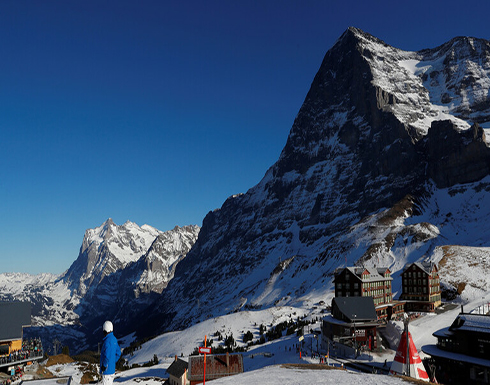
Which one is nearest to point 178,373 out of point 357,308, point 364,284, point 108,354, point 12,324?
point 12,324

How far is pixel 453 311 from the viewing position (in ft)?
265

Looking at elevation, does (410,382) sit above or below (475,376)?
above

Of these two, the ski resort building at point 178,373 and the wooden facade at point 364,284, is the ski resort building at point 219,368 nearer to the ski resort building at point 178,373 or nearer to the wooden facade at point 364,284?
the ski resort building at point 178,373

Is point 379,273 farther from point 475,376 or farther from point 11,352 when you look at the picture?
point 11,352

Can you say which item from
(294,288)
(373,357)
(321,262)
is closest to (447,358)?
(373,357)

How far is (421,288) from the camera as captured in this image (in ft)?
294

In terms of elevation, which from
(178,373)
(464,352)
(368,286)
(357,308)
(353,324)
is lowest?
(178,373)

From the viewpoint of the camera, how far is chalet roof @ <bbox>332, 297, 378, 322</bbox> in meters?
64.4

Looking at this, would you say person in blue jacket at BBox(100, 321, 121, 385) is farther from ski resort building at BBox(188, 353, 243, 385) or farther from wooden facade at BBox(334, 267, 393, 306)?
wooden facade at BBox(334, 267, 393, 306)

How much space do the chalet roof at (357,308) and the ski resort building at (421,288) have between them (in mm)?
26759

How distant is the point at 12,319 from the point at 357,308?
53.3 m

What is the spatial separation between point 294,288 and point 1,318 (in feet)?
428

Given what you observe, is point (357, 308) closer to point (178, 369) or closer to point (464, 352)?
point (464, 352)

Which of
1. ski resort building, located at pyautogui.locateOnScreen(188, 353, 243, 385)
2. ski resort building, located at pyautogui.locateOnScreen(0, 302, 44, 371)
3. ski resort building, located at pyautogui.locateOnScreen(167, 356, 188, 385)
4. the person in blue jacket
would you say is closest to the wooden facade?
ski resort building, located at pyautogui.locateOnScreen(188, 353, 243, 385)
